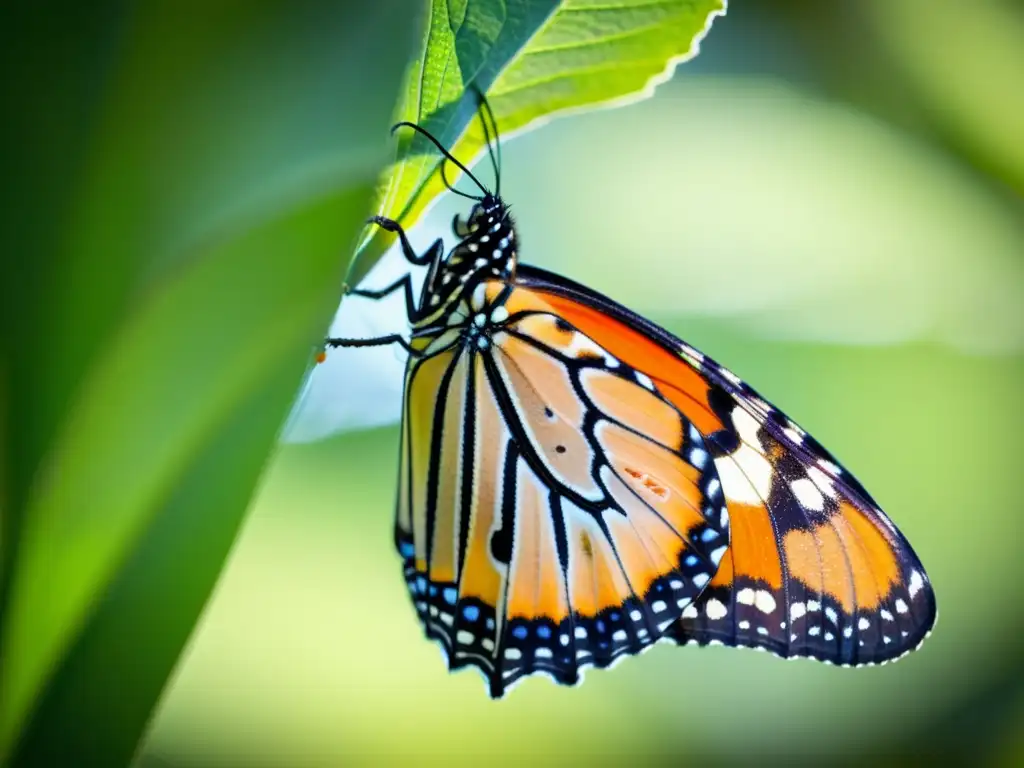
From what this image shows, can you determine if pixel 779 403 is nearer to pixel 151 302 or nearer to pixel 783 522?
pixel 783 522

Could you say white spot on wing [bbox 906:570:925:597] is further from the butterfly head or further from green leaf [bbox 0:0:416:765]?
Result: green leaf [bbox 0:0:416:765]

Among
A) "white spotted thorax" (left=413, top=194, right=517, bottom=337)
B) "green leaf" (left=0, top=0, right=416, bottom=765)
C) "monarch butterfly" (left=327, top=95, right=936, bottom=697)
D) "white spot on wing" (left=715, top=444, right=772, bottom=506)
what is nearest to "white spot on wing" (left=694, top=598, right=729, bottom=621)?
"monarch butterfly" (left=327, top=95, right=936, bottom=697)

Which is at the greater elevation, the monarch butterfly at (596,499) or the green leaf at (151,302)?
the monarch butterfly at (596,499)

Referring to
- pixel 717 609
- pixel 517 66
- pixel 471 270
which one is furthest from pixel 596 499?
pixel 517 66

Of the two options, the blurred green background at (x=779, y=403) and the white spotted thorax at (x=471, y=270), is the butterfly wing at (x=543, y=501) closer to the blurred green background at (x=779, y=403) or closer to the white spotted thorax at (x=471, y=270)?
the white spotted thorax at (x=471, y=270)

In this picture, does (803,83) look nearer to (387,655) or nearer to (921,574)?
(921,574)

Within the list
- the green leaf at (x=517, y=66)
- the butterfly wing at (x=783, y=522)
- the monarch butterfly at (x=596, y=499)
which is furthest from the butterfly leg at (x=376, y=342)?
the green leaf at (x=517, y=66)
